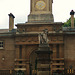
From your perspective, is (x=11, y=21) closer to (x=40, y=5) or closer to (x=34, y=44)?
(x=40, y=5)

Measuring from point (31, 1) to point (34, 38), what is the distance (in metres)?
7.13

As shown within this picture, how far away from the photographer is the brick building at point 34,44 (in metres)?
37.2

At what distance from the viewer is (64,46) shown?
37688 millimetres

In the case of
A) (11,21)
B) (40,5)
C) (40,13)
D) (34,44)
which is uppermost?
(40,5)

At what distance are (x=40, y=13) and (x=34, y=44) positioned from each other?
6176 millimetres

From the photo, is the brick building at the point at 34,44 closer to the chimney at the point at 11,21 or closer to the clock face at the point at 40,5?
the clock face at the point at 40,5

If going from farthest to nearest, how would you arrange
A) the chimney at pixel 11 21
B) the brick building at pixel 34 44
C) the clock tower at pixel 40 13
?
the chimney at pixel 11 21
the clock tower at pixel 40 13
the brick building at pixel 34 44

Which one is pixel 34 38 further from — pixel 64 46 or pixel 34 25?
pixel 64 46

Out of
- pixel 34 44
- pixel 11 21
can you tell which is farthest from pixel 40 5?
pixel 11 21

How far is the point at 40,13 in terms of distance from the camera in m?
39.7

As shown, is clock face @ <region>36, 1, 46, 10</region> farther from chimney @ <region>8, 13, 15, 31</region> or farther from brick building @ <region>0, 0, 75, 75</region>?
chimney @ <region>8, 13, 15, 31</region>

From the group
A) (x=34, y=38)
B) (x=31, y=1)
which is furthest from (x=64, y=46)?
(x=31, y=1)

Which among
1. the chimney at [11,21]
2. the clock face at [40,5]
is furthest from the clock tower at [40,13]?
the chimney at [11,21]

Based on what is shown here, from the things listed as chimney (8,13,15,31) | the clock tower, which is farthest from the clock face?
chimney (8,13,15,31)
